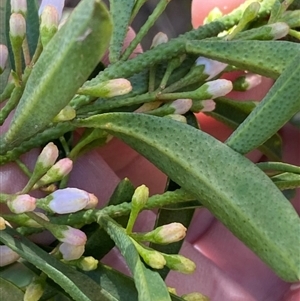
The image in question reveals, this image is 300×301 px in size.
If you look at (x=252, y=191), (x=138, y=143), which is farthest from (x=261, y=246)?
(x=138, y=143)

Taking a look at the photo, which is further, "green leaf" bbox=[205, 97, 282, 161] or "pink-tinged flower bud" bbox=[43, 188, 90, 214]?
"green leaf" bbox=[205, 97, 282, 161]

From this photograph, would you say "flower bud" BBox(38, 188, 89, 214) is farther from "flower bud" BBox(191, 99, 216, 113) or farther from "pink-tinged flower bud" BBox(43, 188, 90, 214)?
"flower bud" BBox(191, 99, 216, 113)

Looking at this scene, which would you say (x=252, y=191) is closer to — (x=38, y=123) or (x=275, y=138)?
(x=38, y=123)

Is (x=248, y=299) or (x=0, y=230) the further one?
(x=248, y=299)

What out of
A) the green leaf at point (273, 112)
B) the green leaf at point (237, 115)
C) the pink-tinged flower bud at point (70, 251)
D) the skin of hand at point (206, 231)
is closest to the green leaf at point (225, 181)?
the green leaf at point (273, 112)

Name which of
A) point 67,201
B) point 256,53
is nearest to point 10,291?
point 67,201

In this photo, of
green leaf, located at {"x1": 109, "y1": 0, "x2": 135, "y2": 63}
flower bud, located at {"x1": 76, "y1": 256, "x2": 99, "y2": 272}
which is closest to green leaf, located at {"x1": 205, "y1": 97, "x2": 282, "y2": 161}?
green leaf, located at {"x1": 109, "y1": 0, "x2": 135, "y2": 63}

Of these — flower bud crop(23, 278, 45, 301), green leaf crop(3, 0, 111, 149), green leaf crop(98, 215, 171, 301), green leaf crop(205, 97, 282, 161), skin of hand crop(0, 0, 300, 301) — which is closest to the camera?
green leaf crop(3, 0, 111, 149)
